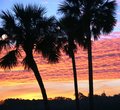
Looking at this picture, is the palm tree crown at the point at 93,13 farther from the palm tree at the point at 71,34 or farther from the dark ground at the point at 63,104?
the dark ground at the point at 63,104

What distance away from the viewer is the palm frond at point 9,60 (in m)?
40.4

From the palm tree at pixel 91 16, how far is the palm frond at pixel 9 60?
555 centimetres

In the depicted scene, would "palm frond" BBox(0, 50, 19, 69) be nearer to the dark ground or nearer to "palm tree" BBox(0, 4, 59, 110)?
"palm tree" BBox(0, 4, 59, 110)

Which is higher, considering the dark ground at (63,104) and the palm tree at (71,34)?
the palm tree at (71,34)

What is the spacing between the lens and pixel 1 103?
243ft

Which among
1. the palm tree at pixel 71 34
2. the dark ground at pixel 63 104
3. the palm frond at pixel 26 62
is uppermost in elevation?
the palm tree at pixel 71 34

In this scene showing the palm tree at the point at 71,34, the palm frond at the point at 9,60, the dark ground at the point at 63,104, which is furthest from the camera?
the dark ground at the point at 63,104

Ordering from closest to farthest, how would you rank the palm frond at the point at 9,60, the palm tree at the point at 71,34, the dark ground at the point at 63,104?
the palm frond at the point at 9,60 → the palm tree at the point at 71,34 → the dark ground at the point at 63,104

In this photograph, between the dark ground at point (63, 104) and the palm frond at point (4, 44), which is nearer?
the palm frond at point (4, 44)

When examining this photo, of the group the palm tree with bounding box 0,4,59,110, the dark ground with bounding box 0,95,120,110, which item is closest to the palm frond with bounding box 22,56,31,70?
the palm tree with bounding box 0,4,59,110

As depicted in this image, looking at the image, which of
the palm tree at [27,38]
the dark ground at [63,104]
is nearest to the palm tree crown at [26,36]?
the palm tree at [27,38]

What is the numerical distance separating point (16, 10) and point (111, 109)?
862 inches

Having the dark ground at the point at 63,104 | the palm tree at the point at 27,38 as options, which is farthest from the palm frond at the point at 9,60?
the dark ground at the point at 63,104

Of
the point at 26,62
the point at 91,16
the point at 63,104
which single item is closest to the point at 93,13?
the point at 91,16
